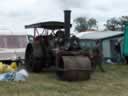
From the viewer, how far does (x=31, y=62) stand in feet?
50.3

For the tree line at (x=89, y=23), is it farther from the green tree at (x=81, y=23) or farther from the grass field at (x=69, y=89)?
the grass field at (x=69, y=89)

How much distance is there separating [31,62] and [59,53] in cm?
285

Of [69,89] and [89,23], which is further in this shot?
[89,23]

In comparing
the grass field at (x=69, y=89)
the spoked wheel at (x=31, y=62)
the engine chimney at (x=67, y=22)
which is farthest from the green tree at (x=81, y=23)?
the grass field at (x=69, y=89)

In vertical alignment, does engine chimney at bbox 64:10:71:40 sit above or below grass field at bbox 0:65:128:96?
above

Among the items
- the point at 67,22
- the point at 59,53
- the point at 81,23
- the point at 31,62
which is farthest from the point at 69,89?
the point at 81,23

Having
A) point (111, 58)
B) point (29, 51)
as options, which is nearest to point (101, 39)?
point (111, 58)

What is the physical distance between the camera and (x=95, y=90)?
10164 millimetres

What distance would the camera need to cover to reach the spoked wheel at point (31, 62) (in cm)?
1494

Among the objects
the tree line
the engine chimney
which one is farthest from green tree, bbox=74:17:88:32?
the engine chimney

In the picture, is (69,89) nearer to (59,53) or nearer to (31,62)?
(59,53)

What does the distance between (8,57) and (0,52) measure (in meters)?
0.43

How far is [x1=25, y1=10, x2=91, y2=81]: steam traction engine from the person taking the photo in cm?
1216

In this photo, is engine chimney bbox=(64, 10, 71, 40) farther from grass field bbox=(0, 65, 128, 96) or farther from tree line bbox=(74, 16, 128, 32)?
tree line bbox=(74, 16, 128, 32)
